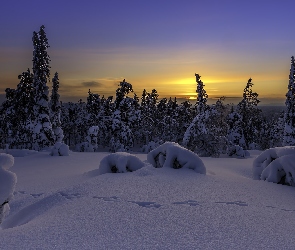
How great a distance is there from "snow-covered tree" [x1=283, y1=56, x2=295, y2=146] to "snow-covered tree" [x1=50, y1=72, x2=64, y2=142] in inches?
885

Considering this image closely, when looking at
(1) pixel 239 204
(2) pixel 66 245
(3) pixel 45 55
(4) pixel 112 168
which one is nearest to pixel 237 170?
(4) pixel 112 168

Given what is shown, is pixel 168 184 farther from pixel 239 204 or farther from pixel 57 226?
pixel 57 226

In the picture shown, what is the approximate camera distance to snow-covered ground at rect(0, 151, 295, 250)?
277 centimetres

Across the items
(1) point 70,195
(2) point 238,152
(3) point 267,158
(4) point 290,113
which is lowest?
(2) point 238,152

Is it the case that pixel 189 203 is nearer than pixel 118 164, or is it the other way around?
pixel 189 203

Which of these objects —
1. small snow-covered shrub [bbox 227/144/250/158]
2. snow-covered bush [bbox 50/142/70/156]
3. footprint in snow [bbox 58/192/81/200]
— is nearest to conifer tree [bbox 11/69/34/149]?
snow-covered bush [bbox 50/142/70/156]

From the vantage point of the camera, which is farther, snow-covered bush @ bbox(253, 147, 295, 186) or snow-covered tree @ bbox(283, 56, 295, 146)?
snow-covered tree @ bbox(283, 56, 295, 146)

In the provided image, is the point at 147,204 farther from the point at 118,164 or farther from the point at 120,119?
the point at 120,119

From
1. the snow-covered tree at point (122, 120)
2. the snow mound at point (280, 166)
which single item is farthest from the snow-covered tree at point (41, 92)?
the snow mound at point (280, 166)

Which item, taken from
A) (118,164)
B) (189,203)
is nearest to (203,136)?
(118,164)

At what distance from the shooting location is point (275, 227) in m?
3.27

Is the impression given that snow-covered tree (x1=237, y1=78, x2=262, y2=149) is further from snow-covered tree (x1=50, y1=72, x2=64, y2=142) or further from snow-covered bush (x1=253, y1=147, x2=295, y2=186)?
snow-covered bush (x1=253, y1=147, x2=295, y2=186)

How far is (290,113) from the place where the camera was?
29.0 m

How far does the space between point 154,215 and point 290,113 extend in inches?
1155
